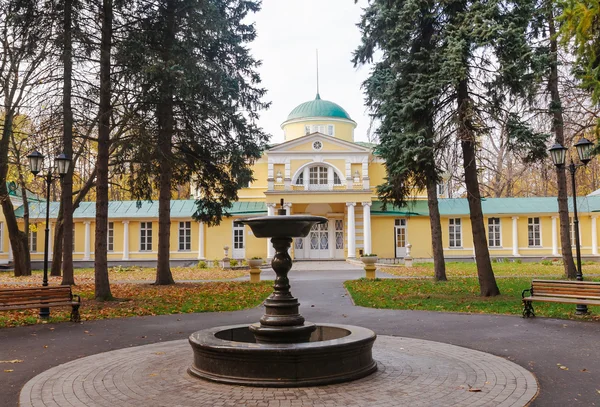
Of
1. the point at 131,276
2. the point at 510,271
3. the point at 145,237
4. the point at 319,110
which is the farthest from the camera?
the point at 319,110

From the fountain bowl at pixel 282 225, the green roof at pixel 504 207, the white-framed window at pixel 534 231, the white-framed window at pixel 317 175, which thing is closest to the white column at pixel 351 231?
the green roof at pixel 504 207

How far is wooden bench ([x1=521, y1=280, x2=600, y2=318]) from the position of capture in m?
10.6

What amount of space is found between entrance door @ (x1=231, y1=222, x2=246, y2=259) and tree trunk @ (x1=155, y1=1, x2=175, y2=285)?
17.7 meters

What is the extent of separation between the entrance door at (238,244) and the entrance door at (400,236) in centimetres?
1124

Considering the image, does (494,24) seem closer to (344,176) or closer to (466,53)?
(466,53)

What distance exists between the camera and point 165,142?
16.9m

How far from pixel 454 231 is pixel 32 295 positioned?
3161 cm

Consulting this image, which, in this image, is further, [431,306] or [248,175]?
[248,175]

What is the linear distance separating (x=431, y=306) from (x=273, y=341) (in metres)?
7.31

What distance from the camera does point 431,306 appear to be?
13.3 meters

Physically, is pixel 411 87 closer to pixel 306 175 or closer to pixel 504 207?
pixel 306 175

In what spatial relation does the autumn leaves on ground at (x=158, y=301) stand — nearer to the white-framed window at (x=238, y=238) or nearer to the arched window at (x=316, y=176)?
the white-framed window at (x=238, y=238)

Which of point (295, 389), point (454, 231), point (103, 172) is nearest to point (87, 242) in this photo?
point (103, 172)

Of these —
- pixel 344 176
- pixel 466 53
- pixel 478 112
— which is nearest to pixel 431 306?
pixel 478 112
